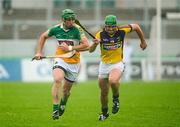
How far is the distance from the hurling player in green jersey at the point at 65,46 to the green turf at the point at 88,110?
673mm

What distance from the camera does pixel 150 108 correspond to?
63.9 feet

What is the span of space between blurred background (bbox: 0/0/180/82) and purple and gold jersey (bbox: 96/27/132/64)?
20795 millimetres

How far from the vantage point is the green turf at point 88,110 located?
15.2 metres

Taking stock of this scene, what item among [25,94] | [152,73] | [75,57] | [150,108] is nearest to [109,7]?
[152,73]

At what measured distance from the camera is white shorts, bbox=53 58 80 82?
16.0 m

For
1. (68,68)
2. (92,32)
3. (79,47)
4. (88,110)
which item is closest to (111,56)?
(79,47)

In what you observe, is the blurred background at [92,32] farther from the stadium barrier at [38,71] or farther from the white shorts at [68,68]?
the white shorts at [68,68]

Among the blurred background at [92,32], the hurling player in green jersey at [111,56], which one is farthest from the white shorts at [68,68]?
the blurred background at [92,32]

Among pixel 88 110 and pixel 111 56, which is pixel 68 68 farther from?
pixel 88 110

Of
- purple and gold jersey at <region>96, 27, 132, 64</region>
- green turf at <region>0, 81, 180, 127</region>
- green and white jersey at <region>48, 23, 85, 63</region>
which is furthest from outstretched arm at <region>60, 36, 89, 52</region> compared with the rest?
green turf at <region>0, 81, 180, 127</region>

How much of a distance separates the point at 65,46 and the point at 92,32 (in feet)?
78.5

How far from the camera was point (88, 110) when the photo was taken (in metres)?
18.8

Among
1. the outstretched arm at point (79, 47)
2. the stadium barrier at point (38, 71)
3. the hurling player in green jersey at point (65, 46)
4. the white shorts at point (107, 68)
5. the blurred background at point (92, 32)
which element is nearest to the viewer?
the hurling player in green jersey at point (65, 46)

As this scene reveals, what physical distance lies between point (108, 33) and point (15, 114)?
329 cm
